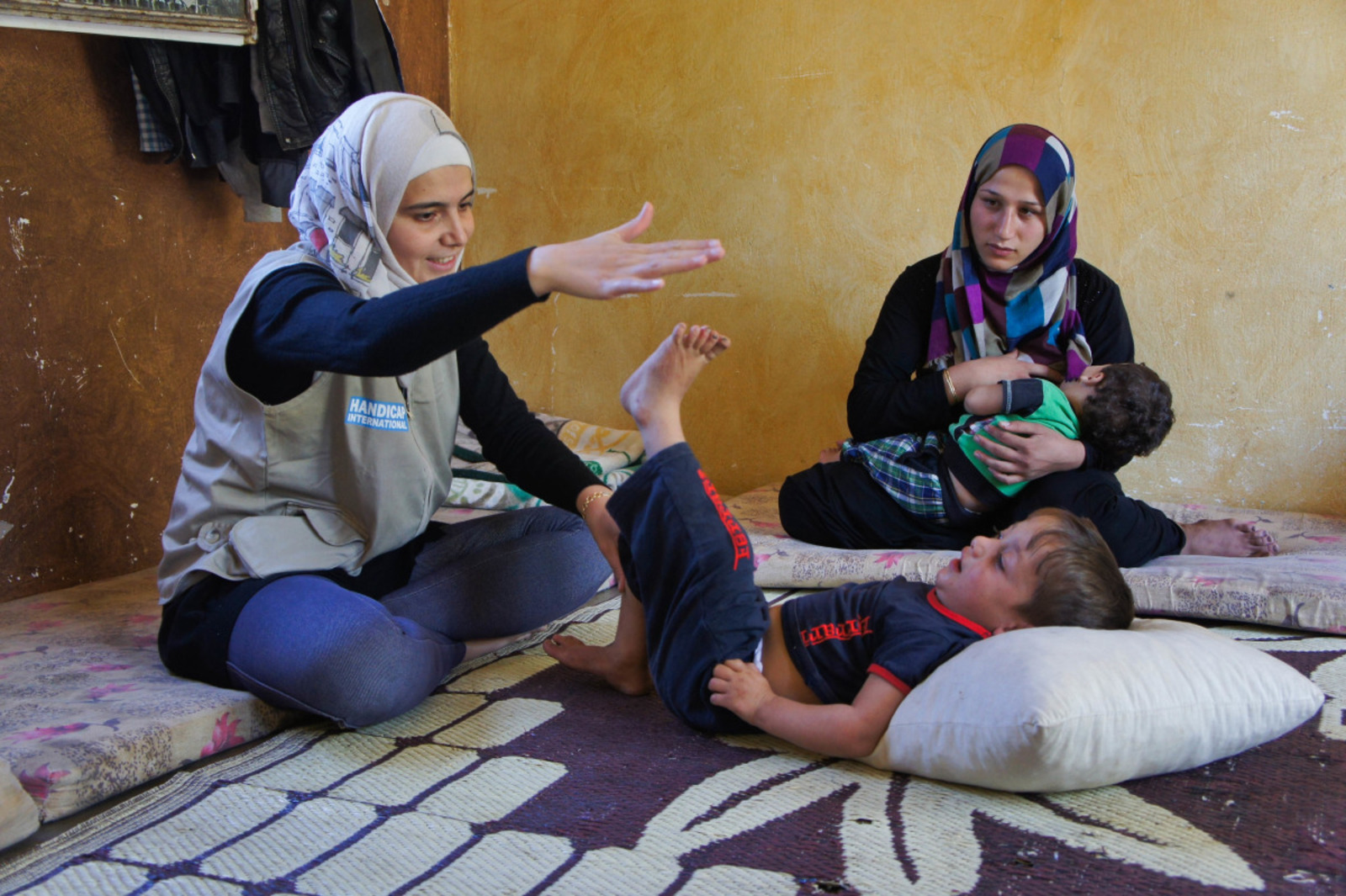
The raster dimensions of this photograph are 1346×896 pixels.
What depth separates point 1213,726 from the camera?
127cm

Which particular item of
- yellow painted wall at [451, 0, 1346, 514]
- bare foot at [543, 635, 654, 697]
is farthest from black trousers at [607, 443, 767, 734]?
yellow painted wall at [451, 0, 1346, 514]

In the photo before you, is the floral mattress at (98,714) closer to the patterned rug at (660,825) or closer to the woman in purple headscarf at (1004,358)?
the patterned rug at (660,825)

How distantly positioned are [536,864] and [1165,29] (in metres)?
2.76

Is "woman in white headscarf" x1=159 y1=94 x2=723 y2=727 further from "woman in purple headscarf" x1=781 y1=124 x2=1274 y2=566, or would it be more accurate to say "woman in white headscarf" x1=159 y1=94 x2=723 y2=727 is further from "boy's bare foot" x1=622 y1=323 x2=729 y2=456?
"woman in purple headscarf" x1=781 y1=124 x2=1274 y2=566

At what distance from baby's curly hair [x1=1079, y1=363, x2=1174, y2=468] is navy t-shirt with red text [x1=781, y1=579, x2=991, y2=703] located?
912 millimetres

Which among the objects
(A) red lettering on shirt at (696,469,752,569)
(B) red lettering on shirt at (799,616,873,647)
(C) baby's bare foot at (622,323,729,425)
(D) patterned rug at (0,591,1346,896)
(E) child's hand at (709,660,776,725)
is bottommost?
(D) patterned rug at (0,591,1346,896)

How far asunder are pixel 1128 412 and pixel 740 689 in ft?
4.13

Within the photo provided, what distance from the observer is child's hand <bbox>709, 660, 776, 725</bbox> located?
1413mm

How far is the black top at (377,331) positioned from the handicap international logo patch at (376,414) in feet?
0.28

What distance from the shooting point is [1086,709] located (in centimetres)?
120

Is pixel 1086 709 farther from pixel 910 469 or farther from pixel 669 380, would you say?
pixel 910 469

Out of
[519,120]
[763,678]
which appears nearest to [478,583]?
[763,678]

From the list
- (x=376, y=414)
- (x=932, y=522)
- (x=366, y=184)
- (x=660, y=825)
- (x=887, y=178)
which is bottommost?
(x=660, y=825)

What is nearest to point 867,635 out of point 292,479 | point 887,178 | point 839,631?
point 839,631
